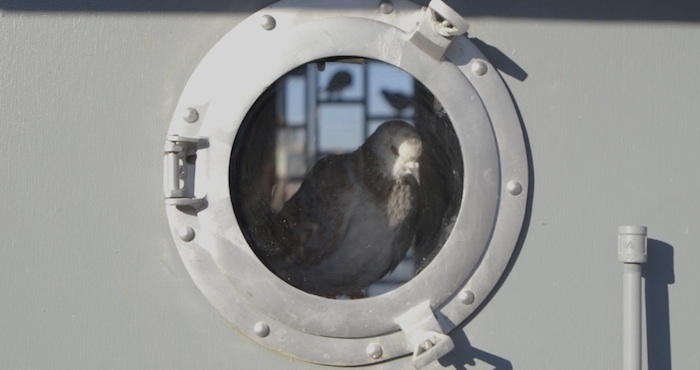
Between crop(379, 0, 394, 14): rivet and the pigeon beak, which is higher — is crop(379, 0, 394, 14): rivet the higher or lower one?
the higher one

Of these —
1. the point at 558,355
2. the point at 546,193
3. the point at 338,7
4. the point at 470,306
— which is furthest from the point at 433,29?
the point at 558,355

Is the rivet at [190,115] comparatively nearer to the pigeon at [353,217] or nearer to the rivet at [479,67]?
the pigeon at [353,217]

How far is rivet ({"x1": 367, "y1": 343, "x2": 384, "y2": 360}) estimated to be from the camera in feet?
4.85

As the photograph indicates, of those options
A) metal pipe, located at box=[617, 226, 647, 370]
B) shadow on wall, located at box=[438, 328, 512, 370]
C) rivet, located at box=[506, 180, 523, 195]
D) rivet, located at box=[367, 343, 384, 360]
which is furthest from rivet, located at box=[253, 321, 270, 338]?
metal pipe, located at box=[617, 226, 647, 370]

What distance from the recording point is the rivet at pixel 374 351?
148 cm

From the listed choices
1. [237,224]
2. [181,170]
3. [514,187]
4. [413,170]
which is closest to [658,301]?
[514,187]

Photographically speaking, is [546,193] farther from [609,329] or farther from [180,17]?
[180,17]

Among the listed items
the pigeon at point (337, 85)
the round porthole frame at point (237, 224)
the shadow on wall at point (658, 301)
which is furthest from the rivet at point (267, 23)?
the shadow on wall at point (658, 301)

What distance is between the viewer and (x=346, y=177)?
60.5 inches

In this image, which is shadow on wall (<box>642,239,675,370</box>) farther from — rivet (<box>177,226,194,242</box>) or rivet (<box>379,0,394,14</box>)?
rivet (<box>177,226,194,242</box>)

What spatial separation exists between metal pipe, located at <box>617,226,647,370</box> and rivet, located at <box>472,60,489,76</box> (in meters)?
0.32

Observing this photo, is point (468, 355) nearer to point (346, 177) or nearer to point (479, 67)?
point (346, 177)

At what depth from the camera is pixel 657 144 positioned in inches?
59.8

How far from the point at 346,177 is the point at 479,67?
277mm
